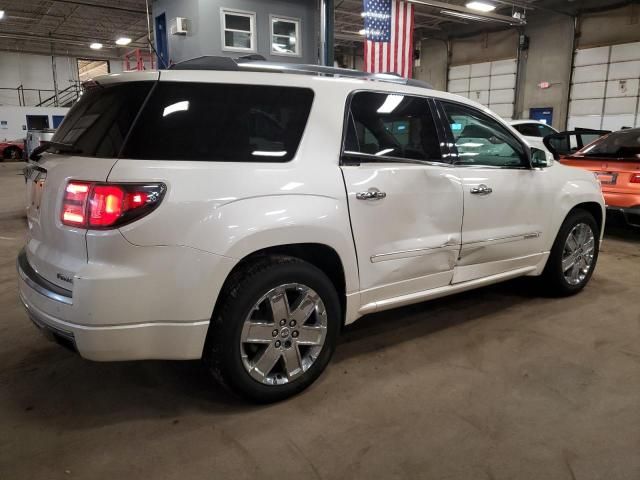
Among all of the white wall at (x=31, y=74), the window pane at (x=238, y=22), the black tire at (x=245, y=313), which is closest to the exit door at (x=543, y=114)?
the window pane at (x=238, y=22)

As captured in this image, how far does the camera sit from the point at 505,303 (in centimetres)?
427

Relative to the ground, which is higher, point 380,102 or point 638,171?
point 380,102

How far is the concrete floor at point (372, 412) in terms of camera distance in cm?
221

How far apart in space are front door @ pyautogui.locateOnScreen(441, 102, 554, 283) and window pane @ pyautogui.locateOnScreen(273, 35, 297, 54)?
8274 mm

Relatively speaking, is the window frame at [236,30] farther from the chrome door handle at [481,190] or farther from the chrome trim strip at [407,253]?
the chrome trim strip at [407,253]

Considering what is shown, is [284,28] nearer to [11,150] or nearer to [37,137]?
[37,137]

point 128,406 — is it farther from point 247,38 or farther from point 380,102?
point 247,38

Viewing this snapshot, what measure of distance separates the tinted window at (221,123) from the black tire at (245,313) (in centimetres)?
55

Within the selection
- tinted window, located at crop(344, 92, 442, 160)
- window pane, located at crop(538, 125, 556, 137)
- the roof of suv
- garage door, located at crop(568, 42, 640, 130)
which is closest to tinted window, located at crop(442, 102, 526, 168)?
tinted window, located at crop(344, 92, 442, 160)

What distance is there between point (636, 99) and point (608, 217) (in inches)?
402

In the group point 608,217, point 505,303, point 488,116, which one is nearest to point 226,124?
point 488,116

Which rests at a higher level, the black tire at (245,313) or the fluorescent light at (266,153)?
the fluorescent light at (266,153)

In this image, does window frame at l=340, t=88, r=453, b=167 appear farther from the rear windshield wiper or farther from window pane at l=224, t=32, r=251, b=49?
window pane at l=224, t=32, r=251, b=49

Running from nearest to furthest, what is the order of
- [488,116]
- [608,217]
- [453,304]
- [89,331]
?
[89,331] < [488,116] < [453,304] < [608,217]
